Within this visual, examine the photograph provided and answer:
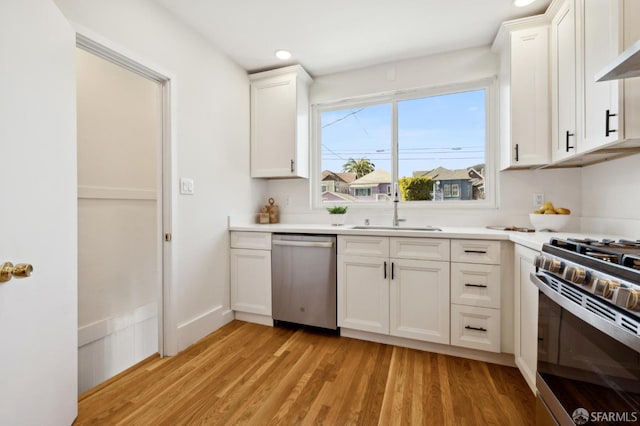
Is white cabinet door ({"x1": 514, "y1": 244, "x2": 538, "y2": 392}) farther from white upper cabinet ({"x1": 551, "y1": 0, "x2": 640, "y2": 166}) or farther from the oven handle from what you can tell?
white upper cabinet ({"x1": 551, "y1": 0, "x2": 640, "y2": 166})

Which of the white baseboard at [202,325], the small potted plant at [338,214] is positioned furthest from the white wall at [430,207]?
the white baseboard at [202,325]

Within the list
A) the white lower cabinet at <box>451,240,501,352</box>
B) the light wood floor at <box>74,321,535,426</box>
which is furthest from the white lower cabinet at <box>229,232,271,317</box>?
the white lower cabinet at <box>451,240,501,352</box>

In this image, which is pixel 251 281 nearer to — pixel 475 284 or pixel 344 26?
pixel 475 284

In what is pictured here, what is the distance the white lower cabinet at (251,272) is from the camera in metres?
2.49

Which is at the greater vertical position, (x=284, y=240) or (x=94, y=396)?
(x=284, y=240)

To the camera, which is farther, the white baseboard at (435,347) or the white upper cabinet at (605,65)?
the white baseboard at (435,347)

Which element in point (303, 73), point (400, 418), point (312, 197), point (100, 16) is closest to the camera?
point (400, 418)

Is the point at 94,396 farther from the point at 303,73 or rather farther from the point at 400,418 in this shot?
the point at 303,73

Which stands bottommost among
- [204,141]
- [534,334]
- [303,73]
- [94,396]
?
[94,396]

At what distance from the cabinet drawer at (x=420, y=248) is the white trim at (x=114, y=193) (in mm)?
2386

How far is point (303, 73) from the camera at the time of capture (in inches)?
111

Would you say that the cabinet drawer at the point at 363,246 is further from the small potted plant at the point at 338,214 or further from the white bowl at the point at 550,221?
the white bowl at the point at 550,221

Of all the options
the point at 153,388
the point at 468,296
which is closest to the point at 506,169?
the point at 468,296

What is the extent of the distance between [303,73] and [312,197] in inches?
50.1
